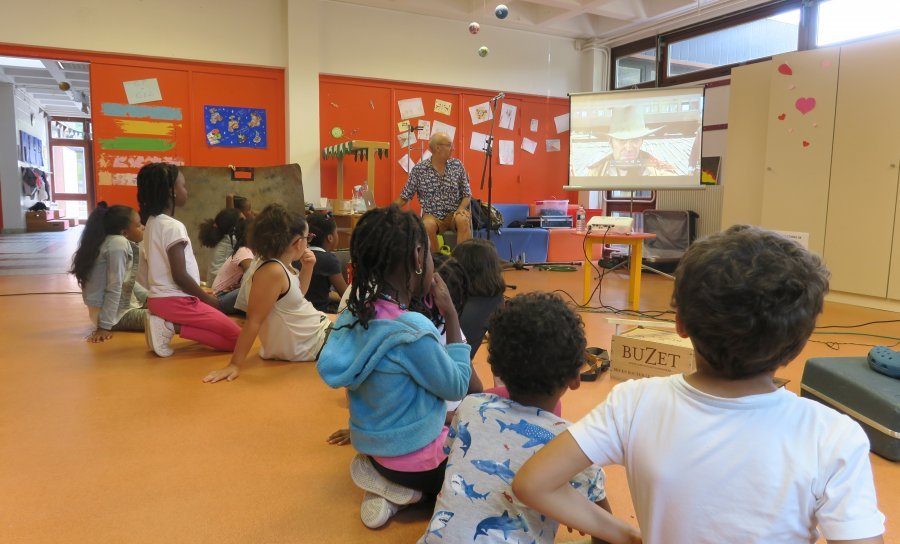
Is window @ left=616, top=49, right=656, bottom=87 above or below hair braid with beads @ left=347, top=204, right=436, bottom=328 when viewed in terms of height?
above

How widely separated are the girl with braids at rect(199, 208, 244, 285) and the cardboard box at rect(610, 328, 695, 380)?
273cm

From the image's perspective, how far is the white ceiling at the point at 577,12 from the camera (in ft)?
20.9

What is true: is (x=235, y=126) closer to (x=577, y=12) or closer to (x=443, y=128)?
(x=443, y=128)

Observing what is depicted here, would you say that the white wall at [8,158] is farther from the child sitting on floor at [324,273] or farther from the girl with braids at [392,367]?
the girl with braids at [392,367]

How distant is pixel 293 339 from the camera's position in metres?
2.81

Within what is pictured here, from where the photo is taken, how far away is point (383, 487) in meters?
1.46

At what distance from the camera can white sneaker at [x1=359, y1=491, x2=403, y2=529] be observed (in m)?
1.41

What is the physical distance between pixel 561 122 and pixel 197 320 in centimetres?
619

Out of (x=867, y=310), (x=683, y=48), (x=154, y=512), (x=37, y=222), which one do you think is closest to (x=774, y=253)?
(x=154, y=512)

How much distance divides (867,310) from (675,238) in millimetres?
2244

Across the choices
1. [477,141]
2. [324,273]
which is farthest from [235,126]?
[324,273]

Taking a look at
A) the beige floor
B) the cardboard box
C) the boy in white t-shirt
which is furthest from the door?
the boy in white t-shirt

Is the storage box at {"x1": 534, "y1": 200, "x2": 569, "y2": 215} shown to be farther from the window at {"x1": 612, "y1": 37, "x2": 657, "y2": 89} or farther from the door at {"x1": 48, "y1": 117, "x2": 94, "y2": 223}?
the door at {"x1": 48, "y1": 117, "x2": 94, "y2": 223}

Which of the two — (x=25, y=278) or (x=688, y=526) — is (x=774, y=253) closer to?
(x=688, y=526)
